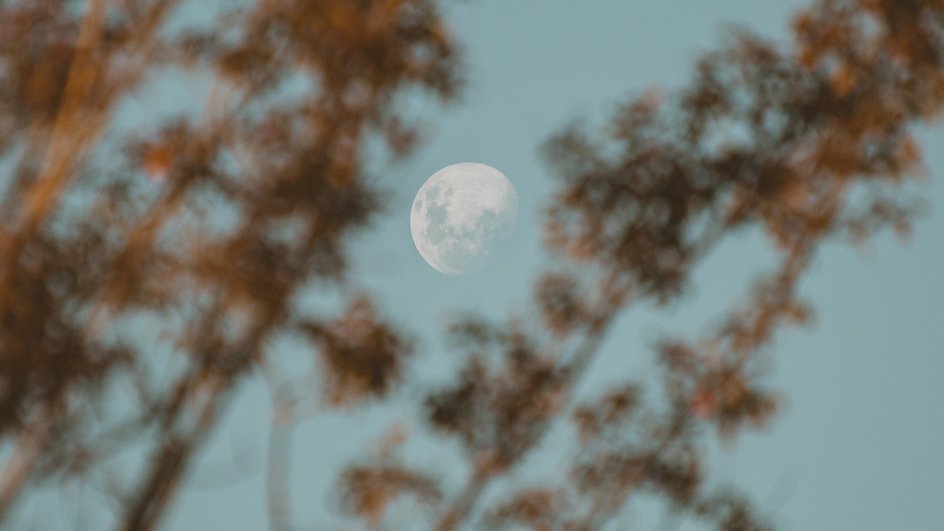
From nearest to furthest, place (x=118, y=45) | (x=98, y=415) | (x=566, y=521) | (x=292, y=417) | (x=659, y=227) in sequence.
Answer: (x=98, y=415) → (x=118, y=45) → (x=292, y=417) → (x=659, y=227) → (x=566, y=521)

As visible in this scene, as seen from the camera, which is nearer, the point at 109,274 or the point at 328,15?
the point at 109,274

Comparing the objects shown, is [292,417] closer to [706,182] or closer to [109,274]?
[109,274]

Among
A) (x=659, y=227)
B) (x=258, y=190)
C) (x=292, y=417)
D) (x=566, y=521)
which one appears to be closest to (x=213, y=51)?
(x=258, y=190)

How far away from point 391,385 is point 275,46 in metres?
2.27

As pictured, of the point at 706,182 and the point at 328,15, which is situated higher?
the point at 706,182

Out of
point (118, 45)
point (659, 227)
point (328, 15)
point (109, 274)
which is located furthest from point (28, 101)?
point (659, 227)

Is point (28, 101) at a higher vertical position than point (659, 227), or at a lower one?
lower

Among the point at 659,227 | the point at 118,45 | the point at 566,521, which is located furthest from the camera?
the point at 566,521

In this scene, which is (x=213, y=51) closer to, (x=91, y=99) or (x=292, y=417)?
(x=91, y=99)

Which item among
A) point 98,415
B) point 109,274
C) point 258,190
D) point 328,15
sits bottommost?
point 98,415

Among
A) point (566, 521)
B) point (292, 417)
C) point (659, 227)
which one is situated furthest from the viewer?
point (566, 521)

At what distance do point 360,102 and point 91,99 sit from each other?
1.66 meters

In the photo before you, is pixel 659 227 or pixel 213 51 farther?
pixel 659 227

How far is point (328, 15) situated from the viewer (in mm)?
6355
